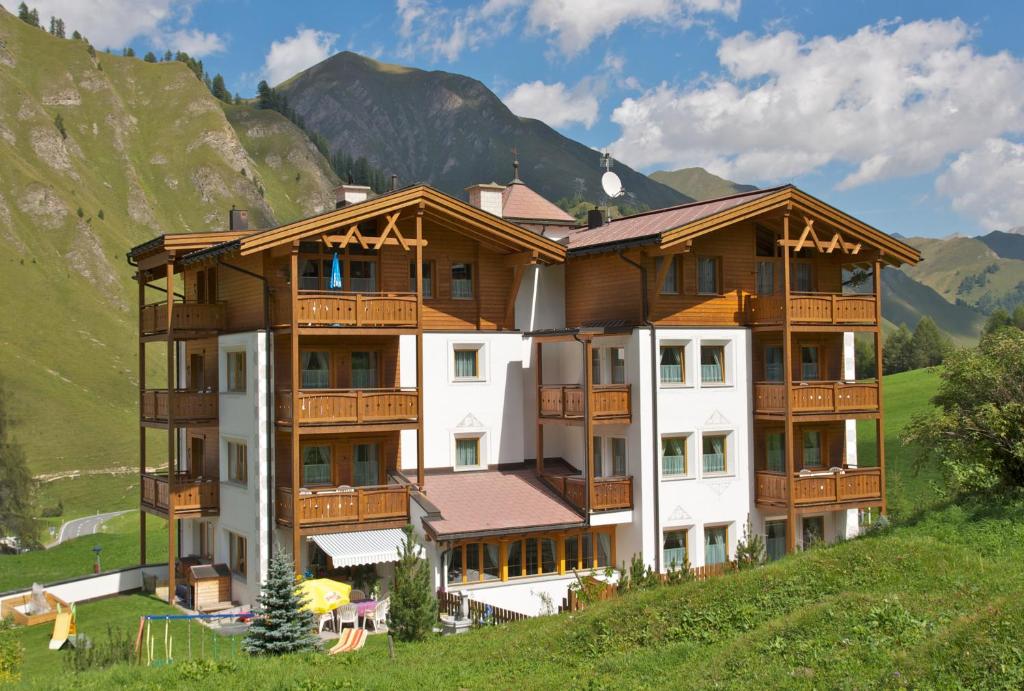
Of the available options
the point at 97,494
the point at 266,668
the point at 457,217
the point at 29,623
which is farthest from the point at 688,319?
the point at 97,494

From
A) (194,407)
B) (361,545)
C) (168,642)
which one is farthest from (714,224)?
(168,642)

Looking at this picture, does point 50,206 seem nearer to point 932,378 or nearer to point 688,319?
point 932,378

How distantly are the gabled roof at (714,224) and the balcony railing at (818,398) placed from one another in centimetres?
454

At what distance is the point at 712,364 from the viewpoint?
33062mm

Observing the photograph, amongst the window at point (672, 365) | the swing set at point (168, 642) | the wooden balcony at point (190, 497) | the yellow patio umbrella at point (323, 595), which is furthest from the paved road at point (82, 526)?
the yellow patio umbrella at point (323, 595)

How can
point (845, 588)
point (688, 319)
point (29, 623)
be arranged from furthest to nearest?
1. point (688, 319)
2. point (29, 623)
3. point (845, 588)

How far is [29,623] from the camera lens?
30406 millimetres

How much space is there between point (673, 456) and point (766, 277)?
252 inches

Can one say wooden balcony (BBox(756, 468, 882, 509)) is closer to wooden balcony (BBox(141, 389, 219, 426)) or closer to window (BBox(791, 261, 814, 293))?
window (BBox(791, 261, 814, 293))

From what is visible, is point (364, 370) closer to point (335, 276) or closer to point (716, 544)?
point (335, 276)

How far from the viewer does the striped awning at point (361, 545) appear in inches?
1092

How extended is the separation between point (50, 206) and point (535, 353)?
143212mm

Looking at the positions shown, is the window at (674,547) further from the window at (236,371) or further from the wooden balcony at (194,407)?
the wooden balcony at (194,407)

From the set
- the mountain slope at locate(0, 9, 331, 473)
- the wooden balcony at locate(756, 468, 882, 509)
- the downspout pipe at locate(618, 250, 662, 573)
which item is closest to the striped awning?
the downspout pipe at locate(618, 250, 662, 573)
